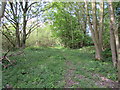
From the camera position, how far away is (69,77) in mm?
3453

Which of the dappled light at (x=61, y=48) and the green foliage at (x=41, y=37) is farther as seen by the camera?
the green foliage at (x=41, y=37)

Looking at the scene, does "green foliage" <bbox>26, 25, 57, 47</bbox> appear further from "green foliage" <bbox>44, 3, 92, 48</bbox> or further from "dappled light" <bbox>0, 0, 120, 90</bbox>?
"green foliage" <bbox>44, 3, 92, 48</bbox>

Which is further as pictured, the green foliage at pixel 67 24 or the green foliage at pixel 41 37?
the green foliage at pixel 41 37

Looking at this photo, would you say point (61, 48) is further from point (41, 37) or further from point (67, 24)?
point (41, 37)

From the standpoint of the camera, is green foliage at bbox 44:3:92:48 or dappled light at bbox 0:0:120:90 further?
green foliage at bbox 44:3:92:48

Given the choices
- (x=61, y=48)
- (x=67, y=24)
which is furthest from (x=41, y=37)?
(x=67, y=24)

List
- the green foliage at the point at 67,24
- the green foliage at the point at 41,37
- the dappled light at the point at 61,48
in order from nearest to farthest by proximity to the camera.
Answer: the dappled light at the point at 61,48 < the green foliage at the point at 67,24 < the green foliage at the point at 41,37

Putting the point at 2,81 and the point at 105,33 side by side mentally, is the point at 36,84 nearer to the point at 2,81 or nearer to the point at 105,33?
the point at 2,81

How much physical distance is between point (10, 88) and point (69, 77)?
6.45ft

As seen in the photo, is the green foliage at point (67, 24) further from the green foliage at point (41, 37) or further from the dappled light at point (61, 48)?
the green foliage at point (41, 37)

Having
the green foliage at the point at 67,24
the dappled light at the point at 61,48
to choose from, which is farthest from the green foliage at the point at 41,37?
the green foliage at the point at 67,24

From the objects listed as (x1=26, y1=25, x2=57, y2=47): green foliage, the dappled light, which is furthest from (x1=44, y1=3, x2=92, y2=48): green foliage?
(x1=26, y1=25, x2=57, y2=47): green foliage

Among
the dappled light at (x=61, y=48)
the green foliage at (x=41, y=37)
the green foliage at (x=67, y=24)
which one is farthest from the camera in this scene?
the green foliage at (x=41, y=37)

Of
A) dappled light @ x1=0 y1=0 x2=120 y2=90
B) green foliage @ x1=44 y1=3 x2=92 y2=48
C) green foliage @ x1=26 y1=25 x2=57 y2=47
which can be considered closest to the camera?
dappled light @ x1=0 y1=0 x2=120 y2=90
